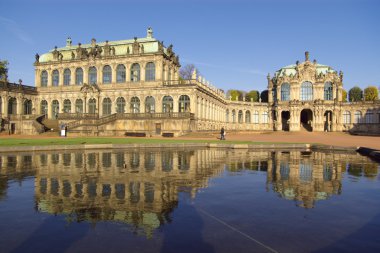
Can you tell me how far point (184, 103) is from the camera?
6172 cm

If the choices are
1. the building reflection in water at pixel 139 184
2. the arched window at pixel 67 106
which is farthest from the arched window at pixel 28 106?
the building reflection in water at pixel 139 184

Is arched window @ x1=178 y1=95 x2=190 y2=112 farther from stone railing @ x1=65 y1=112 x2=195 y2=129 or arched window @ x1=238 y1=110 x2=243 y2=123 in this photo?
arched window @ x1=238 y1=110 x2=243 y2=123

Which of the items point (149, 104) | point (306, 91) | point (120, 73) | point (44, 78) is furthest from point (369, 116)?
point (44, 78)

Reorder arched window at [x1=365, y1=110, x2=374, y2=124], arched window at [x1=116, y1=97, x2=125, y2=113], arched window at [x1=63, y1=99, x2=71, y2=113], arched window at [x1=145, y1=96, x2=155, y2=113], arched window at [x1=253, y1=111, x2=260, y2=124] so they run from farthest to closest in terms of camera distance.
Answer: arched window at [x1=253, y1=111, x2=260, y2=124]
arched window at [x1=365, y1=110, x2=374, y2=124]
arched window at [x1=63, y1=99, x2=71, y2=113]
arched window at [x1=116, y1=97, x2=125, y2=113]
arched window at [x1=145, y1=96, x2=155, y2=113]

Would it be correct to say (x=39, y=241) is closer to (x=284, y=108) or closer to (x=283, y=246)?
(x=283, y=246)

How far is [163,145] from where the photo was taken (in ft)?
109

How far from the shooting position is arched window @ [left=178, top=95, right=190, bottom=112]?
6128cm

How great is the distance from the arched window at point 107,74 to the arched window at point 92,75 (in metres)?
2.37

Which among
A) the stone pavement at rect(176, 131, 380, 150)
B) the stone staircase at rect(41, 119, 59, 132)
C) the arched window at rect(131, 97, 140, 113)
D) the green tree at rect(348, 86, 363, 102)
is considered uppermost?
the green tree at rect(348, 86, 363, 102)

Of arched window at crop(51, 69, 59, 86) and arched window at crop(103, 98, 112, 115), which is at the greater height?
arched window at crop(51, 69, 59, 86)

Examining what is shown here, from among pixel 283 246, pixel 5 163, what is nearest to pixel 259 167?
pixel 283 246

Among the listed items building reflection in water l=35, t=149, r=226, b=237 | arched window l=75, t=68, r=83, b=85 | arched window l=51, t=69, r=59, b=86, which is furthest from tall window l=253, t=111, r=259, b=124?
building reflection in water l=35, t=149, r=226, b=237

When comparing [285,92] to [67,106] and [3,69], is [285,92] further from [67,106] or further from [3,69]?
[3,69]

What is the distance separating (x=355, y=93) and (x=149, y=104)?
8625 centimetres
